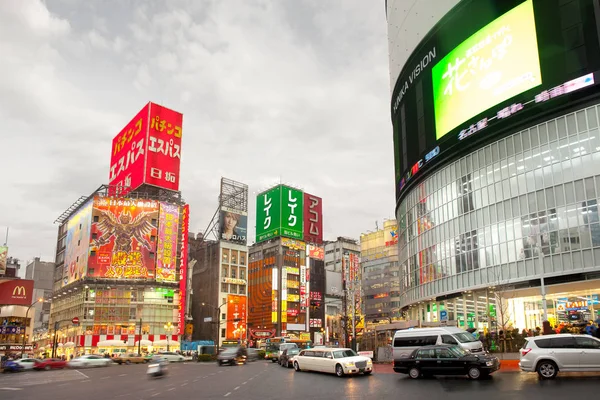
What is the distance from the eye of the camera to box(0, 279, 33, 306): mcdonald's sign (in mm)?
107394

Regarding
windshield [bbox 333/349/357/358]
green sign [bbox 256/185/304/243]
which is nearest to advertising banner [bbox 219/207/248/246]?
green sign [bbox 256/185/304/243]

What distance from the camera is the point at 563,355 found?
69.4ft

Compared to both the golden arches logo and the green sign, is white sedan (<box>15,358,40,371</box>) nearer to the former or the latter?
the golden arches logo

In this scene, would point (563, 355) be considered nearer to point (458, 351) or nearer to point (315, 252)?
point (458, 351)

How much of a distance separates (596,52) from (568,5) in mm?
6055

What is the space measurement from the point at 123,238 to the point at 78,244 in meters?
11.7

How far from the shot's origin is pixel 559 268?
43875mm

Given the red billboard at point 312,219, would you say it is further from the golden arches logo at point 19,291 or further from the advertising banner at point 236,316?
the golden arches logo at point 19,291

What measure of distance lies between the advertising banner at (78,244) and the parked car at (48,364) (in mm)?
46418

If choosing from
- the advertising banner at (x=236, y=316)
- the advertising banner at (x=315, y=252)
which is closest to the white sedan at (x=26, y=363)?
the advertising banner at (x=236, y=316)

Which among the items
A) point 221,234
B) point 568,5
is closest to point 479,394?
point 568,5

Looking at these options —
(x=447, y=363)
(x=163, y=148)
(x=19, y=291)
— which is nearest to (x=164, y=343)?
(x=19, y=291)

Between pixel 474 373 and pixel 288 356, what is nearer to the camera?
pixel 474 373

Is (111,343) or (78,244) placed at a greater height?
(78,244)
